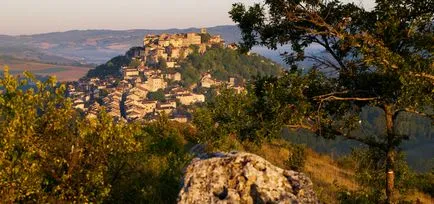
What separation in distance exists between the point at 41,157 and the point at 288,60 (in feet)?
27.5

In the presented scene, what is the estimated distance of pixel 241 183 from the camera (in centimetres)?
Result: 907

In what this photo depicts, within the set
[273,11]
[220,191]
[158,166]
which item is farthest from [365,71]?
[158,166]

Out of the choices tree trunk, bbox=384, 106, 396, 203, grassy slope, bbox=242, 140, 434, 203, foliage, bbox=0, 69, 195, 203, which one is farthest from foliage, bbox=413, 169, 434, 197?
foliage, bbox=0, 69, 195, 203

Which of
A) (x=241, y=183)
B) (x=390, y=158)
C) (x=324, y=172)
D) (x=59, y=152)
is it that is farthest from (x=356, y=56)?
(x=324, y=172)

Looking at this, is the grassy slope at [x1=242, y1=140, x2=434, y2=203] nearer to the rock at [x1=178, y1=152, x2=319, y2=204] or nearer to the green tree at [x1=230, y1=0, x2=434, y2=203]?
the green tree at [x1=230, y1=0, x2=434, y2=203]

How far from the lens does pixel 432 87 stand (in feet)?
33.8

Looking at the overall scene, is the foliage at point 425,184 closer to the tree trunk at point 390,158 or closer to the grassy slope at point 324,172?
the grassy slope at point 324,172

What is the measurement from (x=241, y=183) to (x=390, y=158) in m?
6.25

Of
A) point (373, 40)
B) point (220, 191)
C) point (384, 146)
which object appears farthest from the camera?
point (384, 146)

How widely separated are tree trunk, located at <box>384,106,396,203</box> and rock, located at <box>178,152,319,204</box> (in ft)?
14.7

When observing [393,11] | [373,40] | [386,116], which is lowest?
[386,116]

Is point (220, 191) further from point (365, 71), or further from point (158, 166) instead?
point (158, 166)

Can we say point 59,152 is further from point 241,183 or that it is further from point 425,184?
point 425,184

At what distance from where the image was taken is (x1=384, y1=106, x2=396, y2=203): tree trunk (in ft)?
41.2
